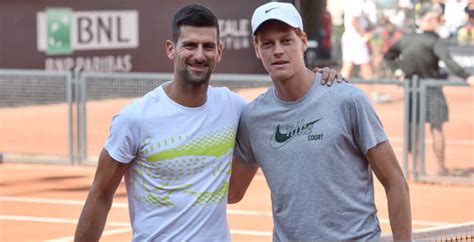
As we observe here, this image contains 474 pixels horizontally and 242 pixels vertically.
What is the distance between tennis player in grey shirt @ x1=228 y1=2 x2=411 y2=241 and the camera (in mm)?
4594

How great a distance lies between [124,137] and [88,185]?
10.3m

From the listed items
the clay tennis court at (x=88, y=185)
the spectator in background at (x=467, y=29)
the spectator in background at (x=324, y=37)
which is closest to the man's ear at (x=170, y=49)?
the clay tennis court at (x=88, y=185)

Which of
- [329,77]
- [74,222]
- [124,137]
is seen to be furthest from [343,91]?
[74,222]

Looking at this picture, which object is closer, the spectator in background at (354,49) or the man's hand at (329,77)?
the man's hand at (329,77)

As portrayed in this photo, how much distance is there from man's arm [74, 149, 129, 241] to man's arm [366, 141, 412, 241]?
1065 millimetres

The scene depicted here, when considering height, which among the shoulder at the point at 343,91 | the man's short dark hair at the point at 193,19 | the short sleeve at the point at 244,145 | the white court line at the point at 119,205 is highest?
the man's short dark hair at the point at 193,19

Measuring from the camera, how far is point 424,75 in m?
15.7

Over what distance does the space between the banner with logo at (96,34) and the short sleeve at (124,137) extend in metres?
19.0

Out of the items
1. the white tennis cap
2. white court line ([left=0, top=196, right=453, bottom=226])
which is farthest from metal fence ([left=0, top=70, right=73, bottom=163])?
the white tennis cap

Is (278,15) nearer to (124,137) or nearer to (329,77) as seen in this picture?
(329,77)

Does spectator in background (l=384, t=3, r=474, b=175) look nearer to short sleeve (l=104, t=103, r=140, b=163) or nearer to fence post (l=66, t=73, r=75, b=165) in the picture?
fence post (l=66, t=73, r=75, b=165)

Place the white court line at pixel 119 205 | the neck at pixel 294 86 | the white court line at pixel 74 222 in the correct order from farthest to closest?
the white court line at pixel 119 205 < the white court line at pixel 74 222 < the neck at pixel 294 86

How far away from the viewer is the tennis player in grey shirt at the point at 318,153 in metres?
4.59

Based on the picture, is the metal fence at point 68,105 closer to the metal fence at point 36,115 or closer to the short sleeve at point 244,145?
the metal fence at point 36,115
